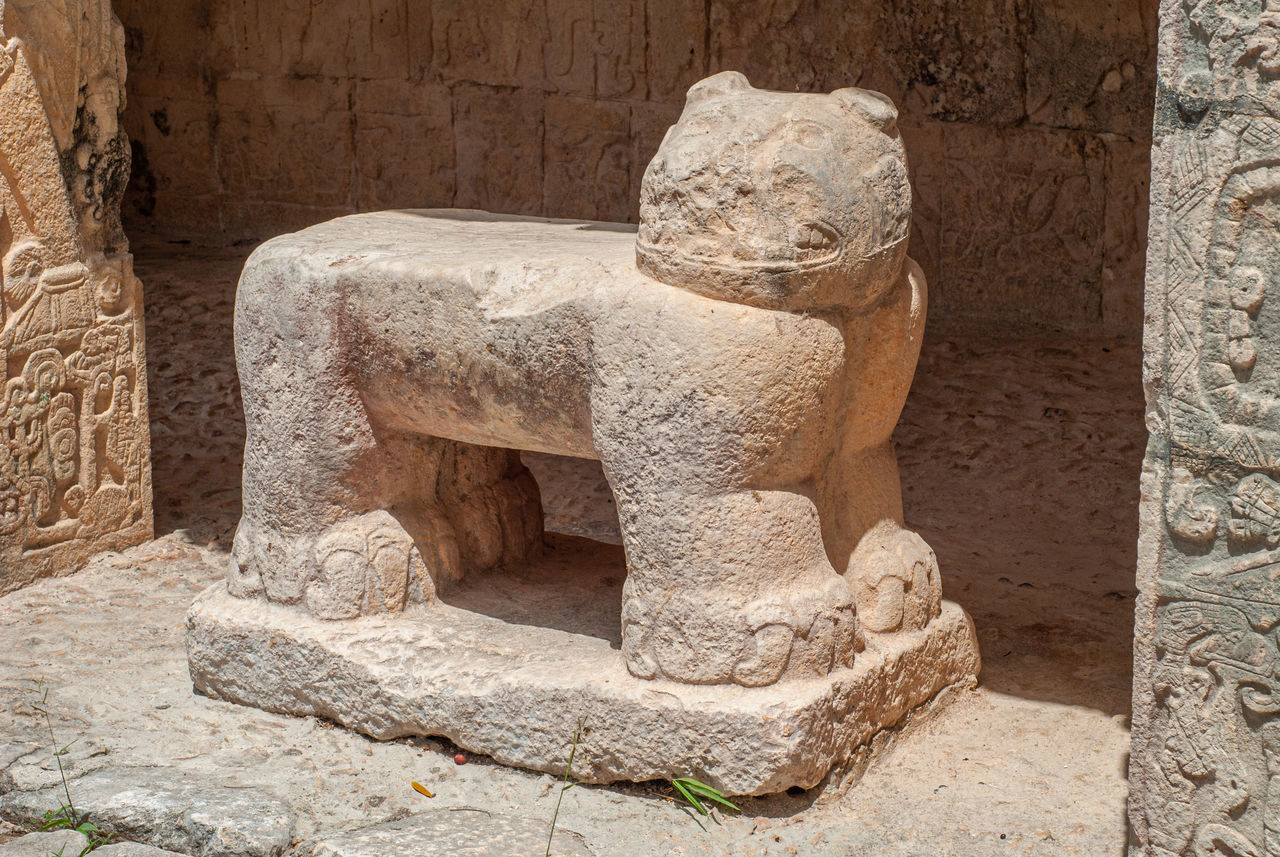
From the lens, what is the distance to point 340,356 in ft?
11.3

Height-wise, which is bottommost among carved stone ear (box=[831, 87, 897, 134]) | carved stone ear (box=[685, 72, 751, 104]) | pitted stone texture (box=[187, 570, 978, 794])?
pitted stone texture (box=[187, 570, 978, 794])

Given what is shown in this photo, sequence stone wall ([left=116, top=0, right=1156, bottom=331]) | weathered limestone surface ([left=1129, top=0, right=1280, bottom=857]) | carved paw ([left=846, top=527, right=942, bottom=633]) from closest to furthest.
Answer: weathered limestone surface ([left=1129, top=0, right=1280, bottom=857]) < carved paw ([left=846, top=527, right=942, bottom=633]) < stone wall ([left=116, top=0, right=1156, bottom=331])

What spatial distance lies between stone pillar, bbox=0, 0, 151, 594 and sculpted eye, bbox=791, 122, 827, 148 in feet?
7.44

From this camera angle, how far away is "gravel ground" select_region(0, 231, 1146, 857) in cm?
322

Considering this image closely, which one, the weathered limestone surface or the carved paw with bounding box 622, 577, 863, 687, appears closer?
the weathered limestone surface

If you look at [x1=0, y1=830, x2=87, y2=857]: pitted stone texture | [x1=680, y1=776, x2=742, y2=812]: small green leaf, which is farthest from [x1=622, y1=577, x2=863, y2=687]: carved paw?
[x1=0, y1=830, x2=87, y2=857]: pitted stone texture

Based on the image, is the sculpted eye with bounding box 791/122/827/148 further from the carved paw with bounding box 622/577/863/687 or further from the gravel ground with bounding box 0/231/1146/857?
the gravel ground with bounding box 0/231/1146/857

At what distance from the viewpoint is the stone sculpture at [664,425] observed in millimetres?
3016

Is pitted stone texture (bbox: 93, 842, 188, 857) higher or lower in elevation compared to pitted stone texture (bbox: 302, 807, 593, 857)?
lower

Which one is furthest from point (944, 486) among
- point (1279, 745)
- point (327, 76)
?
point (327, 76)

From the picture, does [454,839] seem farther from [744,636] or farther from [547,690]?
[744,636]

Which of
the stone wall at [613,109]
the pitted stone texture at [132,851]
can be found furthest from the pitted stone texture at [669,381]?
the stone wall at [613,109]

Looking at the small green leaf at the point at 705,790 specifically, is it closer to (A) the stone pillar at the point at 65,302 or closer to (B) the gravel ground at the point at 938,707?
(B) the gravel ground at the point at 938,707

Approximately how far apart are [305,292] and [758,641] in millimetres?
1227
